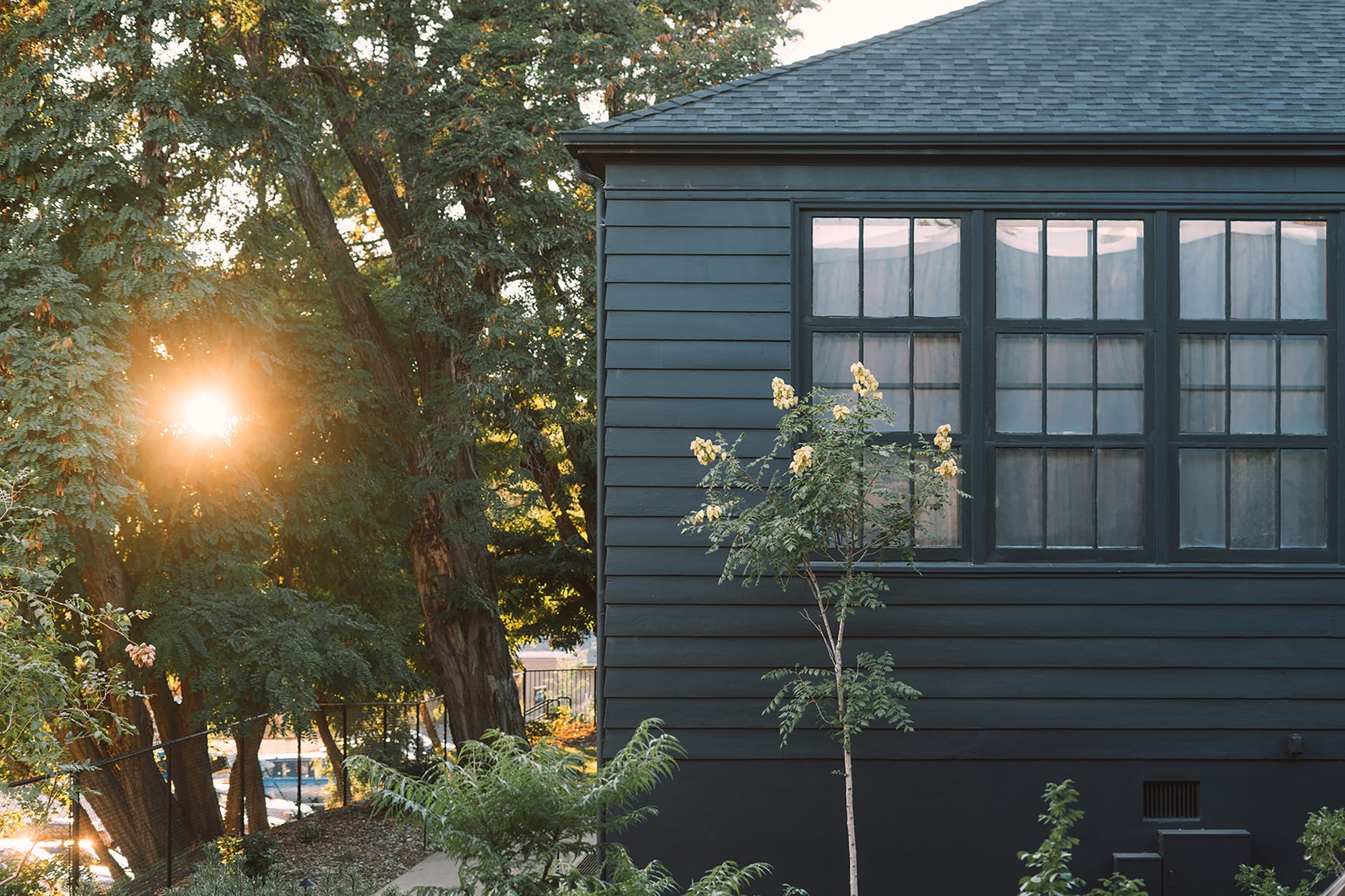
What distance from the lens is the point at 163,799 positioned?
1112 centimetres

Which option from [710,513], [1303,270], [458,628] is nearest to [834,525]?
[710,513]

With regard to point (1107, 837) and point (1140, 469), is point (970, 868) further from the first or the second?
point (1140, 469)

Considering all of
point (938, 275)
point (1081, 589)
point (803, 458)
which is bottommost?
point (1081, 589)

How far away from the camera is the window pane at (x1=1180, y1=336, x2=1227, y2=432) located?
6750 mm

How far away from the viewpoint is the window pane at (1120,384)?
22.1 feet

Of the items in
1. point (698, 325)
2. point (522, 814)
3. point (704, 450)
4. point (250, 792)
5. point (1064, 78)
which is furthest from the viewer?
point (250, 792)

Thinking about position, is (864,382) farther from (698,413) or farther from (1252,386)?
(1252,386)

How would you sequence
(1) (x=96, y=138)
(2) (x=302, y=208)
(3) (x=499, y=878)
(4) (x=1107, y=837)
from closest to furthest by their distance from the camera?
(3) (x=499, y=878)
(4) (x=1107, y=837)
(1) (x=96, y=138)
(2) (x=302, y=208)

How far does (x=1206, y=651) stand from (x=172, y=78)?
9714 mm

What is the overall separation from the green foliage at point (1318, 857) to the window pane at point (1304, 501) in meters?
1.62

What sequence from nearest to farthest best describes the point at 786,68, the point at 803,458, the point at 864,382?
the point at 803,458 < the point at 864,382 < the point at 786,68

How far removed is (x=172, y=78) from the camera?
32.3ft

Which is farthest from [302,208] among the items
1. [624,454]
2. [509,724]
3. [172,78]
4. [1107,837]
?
[1107,837]

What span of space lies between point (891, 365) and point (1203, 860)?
353 cm
